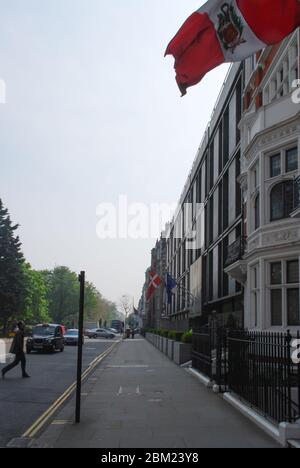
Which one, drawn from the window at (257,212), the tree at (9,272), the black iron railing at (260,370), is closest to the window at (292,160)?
the window at (257,212)

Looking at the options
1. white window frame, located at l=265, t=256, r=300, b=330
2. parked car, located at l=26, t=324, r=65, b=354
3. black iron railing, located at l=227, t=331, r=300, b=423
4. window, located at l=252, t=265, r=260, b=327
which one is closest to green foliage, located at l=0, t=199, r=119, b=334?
parked car, located at l=26, t=324, r=65, b=354

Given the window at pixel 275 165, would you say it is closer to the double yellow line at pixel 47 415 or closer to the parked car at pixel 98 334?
the double yellow line at pixel 47 415

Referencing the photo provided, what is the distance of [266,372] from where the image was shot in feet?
33.3

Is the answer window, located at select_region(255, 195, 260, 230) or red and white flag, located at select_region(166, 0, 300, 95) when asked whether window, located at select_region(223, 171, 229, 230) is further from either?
red and white flag, located at select_region(166, 0, 300, 95)

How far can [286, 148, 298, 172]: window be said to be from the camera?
18391 millimetres

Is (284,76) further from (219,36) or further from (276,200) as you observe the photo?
(219,36)

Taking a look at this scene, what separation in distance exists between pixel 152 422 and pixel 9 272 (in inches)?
2153

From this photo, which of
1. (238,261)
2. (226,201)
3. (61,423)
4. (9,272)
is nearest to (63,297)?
(9,272)

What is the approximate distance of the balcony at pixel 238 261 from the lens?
23.3 metres

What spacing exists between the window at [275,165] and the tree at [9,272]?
46637 mm

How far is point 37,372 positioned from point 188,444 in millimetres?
14439
